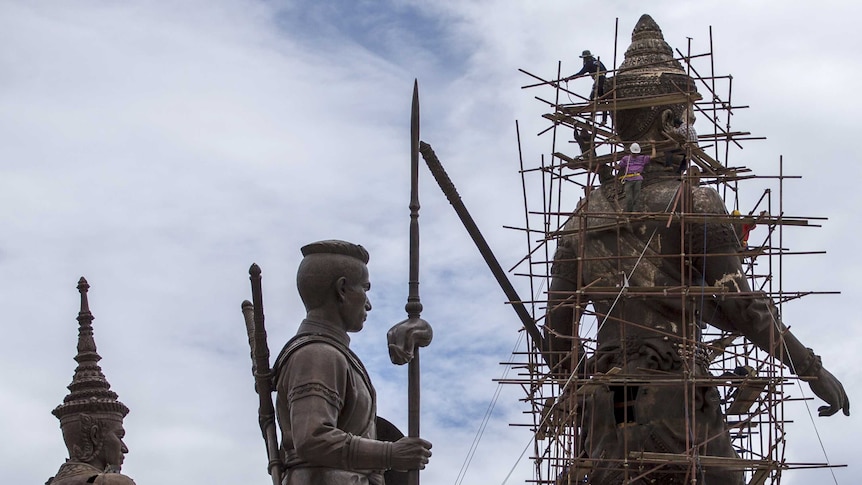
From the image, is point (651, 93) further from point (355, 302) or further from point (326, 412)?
point (326, 412)

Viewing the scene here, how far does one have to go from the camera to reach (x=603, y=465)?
85.9ft

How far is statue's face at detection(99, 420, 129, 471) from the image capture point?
17.3 m

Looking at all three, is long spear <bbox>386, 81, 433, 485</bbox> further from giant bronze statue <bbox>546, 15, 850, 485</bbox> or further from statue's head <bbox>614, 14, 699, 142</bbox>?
statue's head <bbox>614, 14, 699, 142</bbox>

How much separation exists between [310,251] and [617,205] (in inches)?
383

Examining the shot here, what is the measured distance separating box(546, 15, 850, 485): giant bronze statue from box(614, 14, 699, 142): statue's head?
575 mm

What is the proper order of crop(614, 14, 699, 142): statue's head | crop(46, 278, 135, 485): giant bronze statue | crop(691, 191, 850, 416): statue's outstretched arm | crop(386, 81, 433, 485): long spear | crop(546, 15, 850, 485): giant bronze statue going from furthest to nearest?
crop(614, 14, 699, 142): statue's head
crop(691, 191, 850, 416): statue's outstretched arm
crop(546, 15, 850, 485): giant bronze statue
crop(46, 278, 135, 485): giant bronze statue
crop(386, 81, 433, 485): long spear

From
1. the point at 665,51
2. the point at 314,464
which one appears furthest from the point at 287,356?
the point at 665,51

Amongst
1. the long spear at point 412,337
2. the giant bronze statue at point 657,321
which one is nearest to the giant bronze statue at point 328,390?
the long spear at point 412,337

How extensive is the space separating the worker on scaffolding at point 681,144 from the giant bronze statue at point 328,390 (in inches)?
398

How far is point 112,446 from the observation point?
1733 centimetres

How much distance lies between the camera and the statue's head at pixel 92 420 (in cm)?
1730

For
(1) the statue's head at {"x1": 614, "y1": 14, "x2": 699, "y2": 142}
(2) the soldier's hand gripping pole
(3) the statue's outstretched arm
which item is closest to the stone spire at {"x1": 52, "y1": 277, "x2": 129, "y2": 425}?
(2) the soldier's hand gripping pole

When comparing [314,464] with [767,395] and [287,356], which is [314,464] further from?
[767,395]

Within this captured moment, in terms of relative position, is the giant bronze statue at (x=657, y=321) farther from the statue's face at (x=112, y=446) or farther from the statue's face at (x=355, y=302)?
the statue's face at (x=112, y=446)
